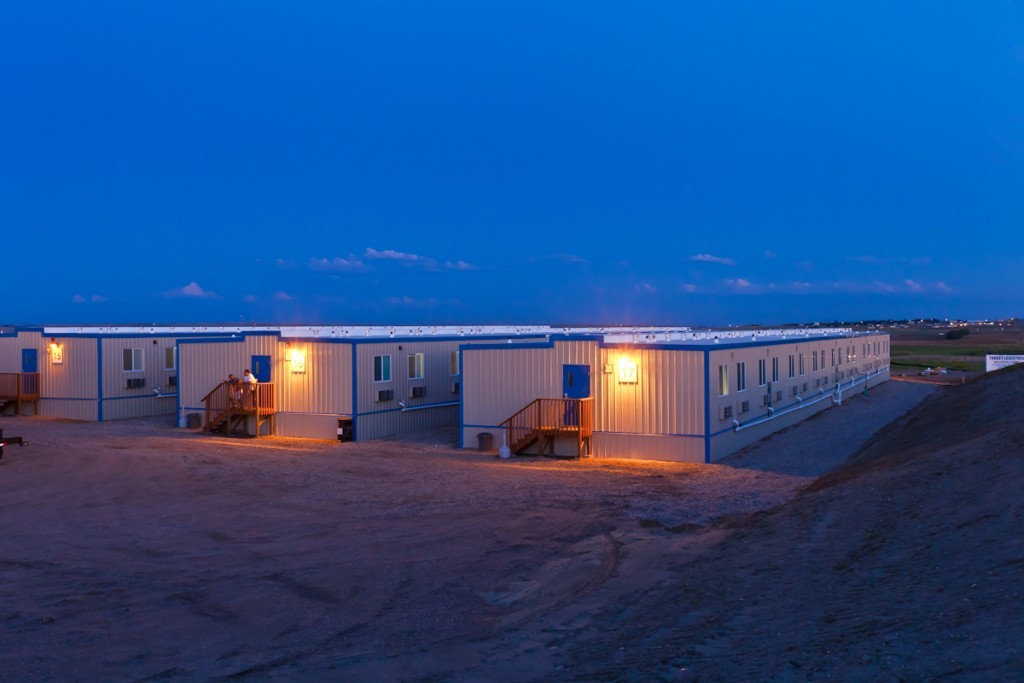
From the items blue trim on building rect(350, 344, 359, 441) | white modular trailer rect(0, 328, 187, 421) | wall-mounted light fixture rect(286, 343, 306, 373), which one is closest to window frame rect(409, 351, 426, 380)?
blue trim on building rect(350, 344, 359, 441)

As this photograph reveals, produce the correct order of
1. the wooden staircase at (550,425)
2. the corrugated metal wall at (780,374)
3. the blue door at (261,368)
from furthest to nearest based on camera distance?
1. the blue door at (261,368)
2. the wooden staircase at (550,425)
3. the corrugated metal wall at (780,374)

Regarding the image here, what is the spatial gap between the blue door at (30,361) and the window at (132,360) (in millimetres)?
3574

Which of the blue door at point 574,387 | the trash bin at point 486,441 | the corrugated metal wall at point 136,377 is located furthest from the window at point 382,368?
the corrugated metal wall at point 136,377

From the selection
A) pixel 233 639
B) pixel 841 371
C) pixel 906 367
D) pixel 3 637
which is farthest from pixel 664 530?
pixel 906 367

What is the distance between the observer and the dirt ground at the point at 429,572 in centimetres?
839

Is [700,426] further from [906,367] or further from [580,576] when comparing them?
[906,367]

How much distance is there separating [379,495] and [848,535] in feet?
29.3

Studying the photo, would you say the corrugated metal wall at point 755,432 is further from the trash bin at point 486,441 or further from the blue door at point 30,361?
the blue door at point 30,361

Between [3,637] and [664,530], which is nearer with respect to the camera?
[3,637]

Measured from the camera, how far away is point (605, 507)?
53.2 feet

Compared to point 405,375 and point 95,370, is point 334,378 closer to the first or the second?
Answer: point 405,375

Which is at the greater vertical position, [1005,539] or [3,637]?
[1005,539]

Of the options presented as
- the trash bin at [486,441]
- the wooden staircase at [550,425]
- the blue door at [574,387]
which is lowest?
the trash bin at [486,441]

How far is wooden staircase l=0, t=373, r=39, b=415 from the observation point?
33531mm
